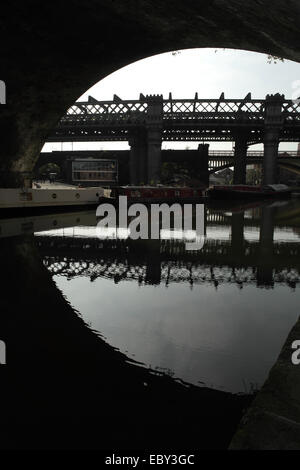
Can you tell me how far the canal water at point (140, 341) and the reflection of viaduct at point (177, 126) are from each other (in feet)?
144

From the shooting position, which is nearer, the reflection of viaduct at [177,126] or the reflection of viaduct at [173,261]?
the reflection of viaduct at [173,261]

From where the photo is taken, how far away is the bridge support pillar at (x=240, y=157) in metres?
64.0

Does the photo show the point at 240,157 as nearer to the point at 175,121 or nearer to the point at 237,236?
the point at 175,121

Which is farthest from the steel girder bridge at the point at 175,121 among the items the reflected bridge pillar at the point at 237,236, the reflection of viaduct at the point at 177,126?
the reflected bridge pillar at the point at 237,236

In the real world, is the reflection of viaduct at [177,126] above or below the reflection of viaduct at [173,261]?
above

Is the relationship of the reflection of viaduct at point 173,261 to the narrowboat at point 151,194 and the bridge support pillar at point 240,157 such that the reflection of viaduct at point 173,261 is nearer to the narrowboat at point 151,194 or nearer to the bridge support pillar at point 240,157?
the narrowboat at point 151,194

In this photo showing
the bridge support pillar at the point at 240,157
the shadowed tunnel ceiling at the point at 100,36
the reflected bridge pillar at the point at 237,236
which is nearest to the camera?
the shadowed tunnel ceiling at the point at 100,36

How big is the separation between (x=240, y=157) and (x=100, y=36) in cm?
5546

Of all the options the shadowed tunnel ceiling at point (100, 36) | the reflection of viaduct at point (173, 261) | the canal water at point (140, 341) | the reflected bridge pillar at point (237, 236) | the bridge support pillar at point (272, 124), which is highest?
the bridge support pillar at point (272, 124)

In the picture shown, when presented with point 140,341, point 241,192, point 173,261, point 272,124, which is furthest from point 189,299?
point 272,124

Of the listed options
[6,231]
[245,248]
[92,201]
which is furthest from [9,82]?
[92,201]

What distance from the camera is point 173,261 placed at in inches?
→ 469
